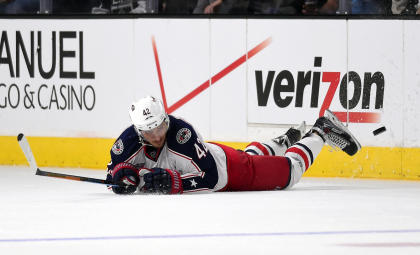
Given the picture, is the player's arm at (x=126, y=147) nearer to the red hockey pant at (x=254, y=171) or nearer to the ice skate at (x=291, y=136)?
the red hockey pant at (x=254, y=171)

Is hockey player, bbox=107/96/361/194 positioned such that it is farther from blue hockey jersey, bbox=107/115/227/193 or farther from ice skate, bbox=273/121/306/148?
ice skate, bbox=273/121/306/148

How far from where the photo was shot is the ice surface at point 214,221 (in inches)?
184

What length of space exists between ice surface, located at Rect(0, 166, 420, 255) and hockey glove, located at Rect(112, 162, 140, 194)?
0.09 metres

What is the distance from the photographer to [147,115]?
6.54m

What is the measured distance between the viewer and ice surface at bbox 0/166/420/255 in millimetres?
4668

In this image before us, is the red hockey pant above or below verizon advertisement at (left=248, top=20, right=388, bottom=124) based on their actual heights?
below

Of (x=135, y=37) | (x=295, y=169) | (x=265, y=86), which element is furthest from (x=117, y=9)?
(x=295, y=169)

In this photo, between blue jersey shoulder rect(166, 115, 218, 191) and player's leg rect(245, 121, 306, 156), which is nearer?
blue jersey shoulder rect(166, 115, 218, 191)

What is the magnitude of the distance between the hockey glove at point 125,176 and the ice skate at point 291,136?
139cm

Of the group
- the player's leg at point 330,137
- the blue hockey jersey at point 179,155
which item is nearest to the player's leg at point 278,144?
the player's leg at point 330,137

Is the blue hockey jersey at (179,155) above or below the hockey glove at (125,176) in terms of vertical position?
above

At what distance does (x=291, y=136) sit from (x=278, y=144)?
0.59 feet

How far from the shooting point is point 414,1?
26.5 feet

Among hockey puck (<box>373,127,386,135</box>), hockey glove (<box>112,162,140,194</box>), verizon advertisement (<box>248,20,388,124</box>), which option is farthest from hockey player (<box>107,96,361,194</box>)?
verizon advertisement (<box>248,20,388,124</box>)
